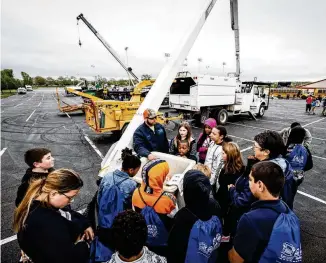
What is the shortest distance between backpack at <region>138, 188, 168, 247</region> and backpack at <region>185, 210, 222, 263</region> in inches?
15.1

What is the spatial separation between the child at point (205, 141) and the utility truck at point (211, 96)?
7346mm

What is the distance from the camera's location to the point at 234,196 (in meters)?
2.48

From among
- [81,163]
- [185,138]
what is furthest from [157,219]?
[81,163]

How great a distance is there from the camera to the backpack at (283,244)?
4.81ft

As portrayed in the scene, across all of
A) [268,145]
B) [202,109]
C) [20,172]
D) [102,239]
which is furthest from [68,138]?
[268,145]

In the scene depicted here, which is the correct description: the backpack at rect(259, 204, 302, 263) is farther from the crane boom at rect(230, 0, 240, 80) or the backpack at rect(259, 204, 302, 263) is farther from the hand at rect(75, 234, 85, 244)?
the crane boom at rect(230, 0, 240, 80)

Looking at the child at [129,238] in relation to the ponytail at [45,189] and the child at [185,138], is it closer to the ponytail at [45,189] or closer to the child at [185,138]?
the ponytail at [45,189]

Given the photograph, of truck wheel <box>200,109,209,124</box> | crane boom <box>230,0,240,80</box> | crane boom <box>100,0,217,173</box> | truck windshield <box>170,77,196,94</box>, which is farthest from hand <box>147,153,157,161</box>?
crane boom <box>230,0,240,80</box>

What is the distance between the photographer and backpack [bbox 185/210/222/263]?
1664mm

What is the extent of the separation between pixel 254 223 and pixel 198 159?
2.58 metres

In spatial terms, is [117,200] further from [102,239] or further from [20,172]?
[20,172]

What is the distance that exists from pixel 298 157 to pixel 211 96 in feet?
30.4

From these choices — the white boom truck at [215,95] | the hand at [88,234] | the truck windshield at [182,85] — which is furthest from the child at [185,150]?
the truck windshield at [182,85]

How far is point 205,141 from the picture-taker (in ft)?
13.8
